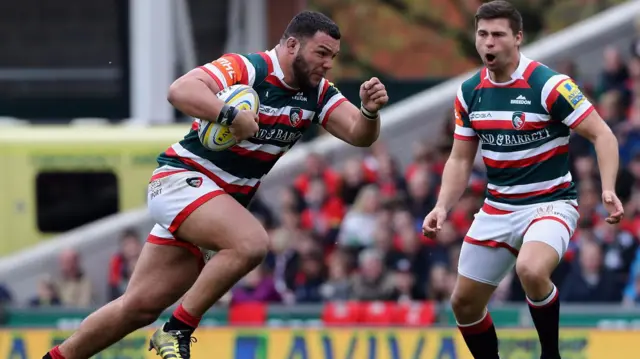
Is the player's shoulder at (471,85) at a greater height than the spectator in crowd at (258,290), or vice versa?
the player's shoulder at (471,85)

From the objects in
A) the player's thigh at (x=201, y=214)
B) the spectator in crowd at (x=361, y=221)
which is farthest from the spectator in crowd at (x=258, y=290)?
the player's thigh at (x=201, y=214)

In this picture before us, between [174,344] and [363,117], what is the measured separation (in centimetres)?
157

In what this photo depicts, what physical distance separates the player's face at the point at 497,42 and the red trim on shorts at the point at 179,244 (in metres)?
1.89

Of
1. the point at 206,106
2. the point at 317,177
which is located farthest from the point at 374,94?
the point at 317,177

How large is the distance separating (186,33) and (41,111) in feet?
8.10

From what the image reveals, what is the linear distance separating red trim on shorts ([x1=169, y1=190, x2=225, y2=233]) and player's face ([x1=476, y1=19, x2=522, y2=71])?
1614 millimetres

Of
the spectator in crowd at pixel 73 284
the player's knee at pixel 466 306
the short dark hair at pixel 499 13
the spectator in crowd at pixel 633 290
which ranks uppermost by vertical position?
the short dark hair at pixel 499 13

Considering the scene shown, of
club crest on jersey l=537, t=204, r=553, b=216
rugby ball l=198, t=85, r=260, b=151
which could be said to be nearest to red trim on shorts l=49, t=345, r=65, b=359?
rugby ball l=198, t=85, r=260, b=151

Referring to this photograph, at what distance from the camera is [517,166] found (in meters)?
7.61

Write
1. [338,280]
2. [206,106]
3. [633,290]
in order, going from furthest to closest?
[338,280] → [633,290] → [206,106]

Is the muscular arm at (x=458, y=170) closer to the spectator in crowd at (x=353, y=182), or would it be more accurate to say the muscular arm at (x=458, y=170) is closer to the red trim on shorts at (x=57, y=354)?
the red trim on shorts at (x=57, y=354)

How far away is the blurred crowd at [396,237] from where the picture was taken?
12492 mm

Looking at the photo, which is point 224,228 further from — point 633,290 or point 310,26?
point 633,290

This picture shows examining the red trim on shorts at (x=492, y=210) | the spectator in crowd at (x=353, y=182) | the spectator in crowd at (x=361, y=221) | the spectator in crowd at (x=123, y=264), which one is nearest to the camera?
the red trim on shorts at (x=492, y=210)
